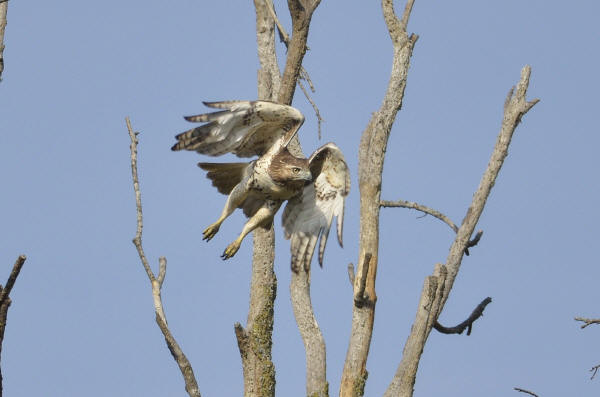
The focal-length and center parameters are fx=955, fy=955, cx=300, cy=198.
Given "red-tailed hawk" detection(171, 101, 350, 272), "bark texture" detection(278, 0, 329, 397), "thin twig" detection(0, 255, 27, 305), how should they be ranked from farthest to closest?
1. "bark texture" detection(278, 0, 329, 397)
2. "red-tailed hawk" detection(171, 101, 350, 272)
3. "thin twig" detection(0, 255, 27, 305)

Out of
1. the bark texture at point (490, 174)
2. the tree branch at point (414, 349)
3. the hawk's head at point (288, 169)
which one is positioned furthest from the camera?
the bark texture at point (490, 174)

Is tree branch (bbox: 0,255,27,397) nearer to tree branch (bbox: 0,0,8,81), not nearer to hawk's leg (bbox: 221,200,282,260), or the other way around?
tree branch (bbox: 0,0,8,81)

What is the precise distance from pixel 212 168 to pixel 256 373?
191cm

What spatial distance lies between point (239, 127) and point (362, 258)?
1629 millimetres

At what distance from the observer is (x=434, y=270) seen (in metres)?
7.66

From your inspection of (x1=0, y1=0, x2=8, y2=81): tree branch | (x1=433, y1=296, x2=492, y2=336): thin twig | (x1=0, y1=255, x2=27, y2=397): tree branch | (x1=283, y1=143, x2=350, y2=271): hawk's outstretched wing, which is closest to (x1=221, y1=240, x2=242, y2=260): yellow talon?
(x1=283, y1=143, x2=350, y2=271): hawk's outstretched wing

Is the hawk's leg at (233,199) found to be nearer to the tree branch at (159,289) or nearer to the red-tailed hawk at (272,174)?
the red-tailed hawk at (272,174)

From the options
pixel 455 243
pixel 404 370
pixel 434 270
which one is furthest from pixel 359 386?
pixel 455 243

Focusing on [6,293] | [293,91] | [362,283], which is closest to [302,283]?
[293,91]

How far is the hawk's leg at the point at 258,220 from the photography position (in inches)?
325

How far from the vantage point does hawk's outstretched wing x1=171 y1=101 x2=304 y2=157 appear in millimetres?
Result: 7797

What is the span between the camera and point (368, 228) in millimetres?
7473

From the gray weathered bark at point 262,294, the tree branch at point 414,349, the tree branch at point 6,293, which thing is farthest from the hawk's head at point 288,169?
the tree branch at point 6,293

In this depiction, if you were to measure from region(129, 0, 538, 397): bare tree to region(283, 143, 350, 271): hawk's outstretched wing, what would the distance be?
9.7 inches
